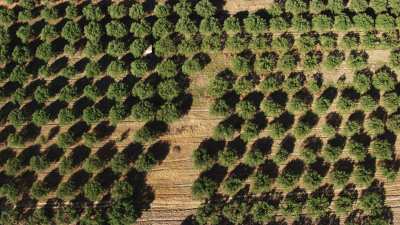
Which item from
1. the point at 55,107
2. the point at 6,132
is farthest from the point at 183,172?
the point at 6,132

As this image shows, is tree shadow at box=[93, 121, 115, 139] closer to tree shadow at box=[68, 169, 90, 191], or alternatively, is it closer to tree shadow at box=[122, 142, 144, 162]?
tree shadow at box=[122, 142, 144, 162]

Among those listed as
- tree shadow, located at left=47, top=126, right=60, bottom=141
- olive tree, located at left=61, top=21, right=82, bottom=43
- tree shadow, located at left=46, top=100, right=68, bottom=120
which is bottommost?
tree shadow, located at left=47, top=126, right=60, bottom=141

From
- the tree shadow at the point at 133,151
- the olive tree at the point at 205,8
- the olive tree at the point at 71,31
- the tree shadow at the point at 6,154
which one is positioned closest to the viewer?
the tree shadow at the point at 6,154

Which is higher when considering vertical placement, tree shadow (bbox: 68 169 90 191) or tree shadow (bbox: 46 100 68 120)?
tree shadow (bbox: 46 100 68 120)

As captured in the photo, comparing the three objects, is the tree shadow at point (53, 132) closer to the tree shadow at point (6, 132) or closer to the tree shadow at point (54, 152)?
the tree shadow at point (54, 152)

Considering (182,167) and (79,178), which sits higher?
(182,167)

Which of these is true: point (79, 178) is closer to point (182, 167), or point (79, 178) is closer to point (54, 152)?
point (54, 152)

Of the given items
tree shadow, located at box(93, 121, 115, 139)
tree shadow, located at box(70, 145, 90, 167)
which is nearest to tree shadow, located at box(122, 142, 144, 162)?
tree shadow, located at box(93, 121, 115, 139)

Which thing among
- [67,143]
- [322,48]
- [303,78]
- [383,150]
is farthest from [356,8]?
[67,143]

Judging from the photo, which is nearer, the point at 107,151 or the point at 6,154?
the point at 6,154

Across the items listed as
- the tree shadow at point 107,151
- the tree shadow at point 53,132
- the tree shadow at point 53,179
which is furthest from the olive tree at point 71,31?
the tree shadow at point 53,179

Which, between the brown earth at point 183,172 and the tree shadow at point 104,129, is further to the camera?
the tree shadow at point 104,129

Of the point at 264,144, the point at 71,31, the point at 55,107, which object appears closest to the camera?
the point at 55,107
